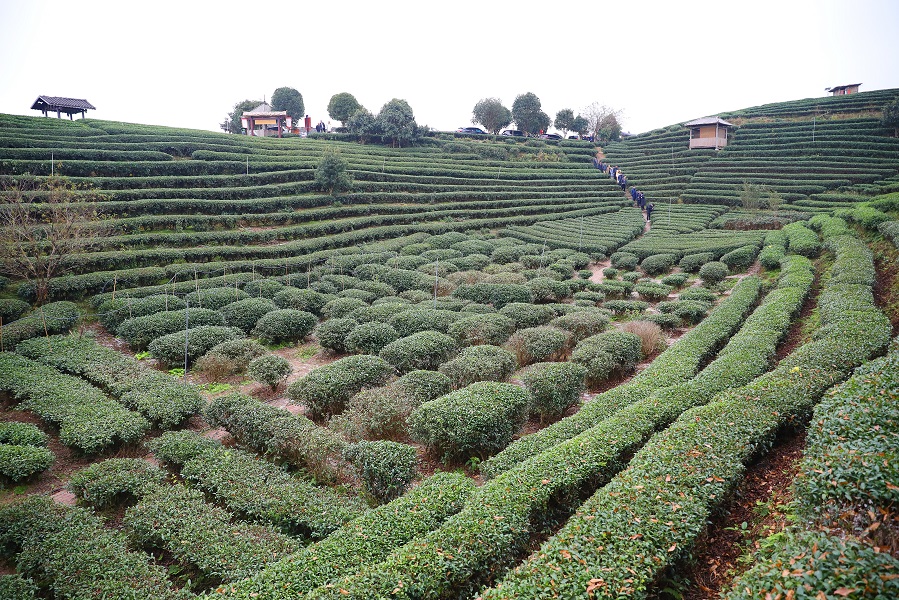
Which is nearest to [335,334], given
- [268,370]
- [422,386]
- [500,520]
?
[268,370]

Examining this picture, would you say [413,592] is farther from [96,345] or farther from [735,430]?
[96,345]

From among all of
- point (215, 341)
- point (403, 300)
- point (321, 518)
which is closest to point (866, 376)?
point (321, 518)

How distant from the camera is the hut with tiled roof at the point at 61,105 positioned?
4072cm

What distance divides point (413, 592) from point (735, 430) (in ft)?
16.4

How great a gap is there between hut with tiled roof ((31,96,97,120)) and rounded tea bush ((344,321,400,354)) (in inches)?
1669

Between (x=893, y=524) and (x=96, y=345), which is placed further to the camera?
(x=96, y=345)

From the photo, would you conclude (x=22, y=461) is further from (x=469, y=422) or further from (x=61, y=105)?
(x=61, y=105)

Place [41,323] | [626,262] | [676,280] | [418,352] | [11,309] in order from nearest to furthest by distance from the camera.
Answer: [418,352]
[41,323]
[11,309]
[676,280]
[626,262]

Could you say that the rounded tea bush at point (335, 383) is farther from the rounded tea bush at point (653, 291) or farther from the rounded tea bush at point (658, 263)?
the rounded tea bush at point (658, 263)

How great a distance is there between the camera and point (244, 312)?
1723 cm

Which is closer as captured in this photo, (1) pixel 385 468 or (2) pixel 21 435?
(1) pixel 385 468

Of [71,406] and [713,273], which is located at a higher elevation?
[713,273]

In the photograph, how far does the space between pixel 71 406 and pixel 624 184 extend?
46830 millimetres

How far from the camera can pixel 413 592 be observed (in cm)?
527
